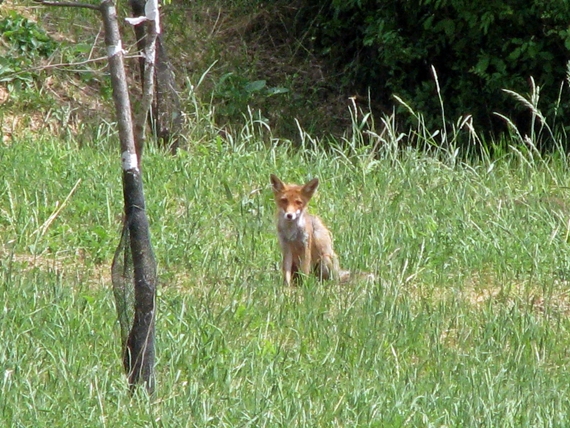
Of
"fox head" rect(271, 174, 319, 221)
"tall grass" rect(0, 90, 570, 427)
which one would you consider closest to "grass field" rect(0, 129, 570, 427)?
"tall grass" rect(0, 90, 570, 427)

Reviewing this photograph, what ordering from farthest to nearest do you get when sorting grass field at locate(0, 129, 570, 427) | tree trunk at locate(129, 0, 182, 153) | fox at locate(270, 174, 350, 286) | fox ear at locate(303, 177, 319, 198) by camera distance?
tree trunk at locate(129, 0, 182, 153) → fox ear at locate(303, 177, 319, 198) → fox at locate(270, 174, 350, 286) → grass field at locate(0, 129, 570, 427)

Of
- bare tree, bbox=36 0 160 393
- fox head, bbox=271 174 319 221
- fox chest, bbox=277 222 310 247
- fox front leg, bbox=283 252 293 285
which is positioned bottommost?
fox front leg, bbox=283 252 293 285

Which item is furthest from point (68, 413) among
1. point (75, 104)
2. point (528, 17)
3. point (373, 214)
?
point (528, 17)

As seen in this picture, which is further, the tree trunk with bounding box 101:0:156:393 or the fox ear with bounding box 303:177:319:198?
the fox ear with bounding box 303:177:319:198

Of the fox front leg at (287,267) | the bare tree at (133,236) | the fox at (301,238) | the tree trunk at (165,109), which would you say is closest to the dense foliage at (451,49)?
the tree trunk at (165,109)

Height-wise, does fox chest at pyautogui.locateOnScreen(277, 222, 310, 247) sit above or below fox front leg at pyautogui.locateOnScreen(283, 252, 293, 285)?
above

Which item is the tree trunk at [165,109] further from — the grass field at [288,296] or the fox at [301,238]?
the fox at [301,238]

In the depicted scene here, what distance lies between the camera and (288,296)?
7438 mm

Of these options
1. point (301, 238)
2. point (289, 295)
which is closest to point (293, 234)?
point (301, 238)

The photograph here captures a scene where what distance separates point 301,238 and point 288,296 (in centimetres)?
110

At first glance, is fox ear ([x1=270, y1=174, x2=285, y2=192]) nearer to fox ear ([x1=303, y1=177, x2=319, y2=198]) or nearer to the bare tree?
fox ear ([x1=303, y1=177, x2=319, y2=198])

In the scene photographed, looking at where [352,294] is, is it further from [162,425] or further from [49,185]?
[49,185]

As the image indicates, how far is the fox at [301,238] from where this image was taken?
8.39m

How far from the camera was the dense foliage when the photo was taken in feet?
44.3
